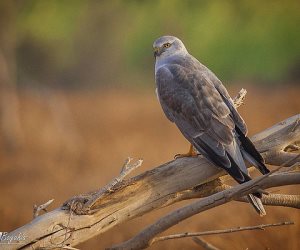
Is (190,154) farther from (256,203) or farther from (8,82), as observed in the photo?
(8,82)

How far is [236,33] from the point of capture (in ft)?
15.8

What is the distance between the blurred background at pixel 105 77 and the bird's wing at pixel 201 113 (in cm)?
161

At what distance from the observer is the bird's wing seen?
2549 mm

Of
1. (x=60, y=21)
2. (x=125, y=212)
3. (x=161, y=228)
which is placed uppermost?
(x=60, y=21)

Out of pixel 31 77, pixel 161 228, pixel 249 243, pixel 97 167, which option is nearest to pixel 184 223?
pixel 249 243

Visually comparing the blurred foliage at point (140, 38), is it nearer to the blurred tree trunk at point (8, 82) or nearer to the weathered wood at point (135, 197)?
the blurred tree trunk at point (8, 82)

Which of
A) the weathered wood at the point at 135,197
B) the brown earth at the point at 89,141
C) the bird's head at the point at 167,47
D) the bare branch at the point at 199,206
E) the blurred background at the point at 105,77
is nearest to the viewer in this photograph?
the bare branch at the point at 199,206

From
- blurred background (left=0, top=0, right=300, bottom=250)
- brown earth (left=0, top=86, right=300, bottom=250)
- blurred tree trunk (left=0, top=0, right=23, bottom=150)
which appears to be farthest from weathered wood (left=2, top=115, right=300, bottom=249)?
blurred tree trunk (left=0, top=0, right=23, bottom=150)

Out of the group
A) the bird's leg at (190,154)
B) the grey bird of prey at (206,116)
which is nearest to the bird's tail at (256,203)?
the grey bird of prey at (206,116)

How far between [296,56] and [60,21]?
1.62 m

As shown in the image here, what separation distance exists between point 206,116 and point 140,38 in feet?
7.55

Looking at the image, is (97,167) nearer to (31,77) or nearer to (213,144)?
(31,77)

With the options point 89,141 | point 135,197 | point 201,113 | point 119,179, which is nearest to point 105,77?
point 89,141

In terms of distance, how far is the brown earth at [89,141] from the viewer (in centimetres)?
443
